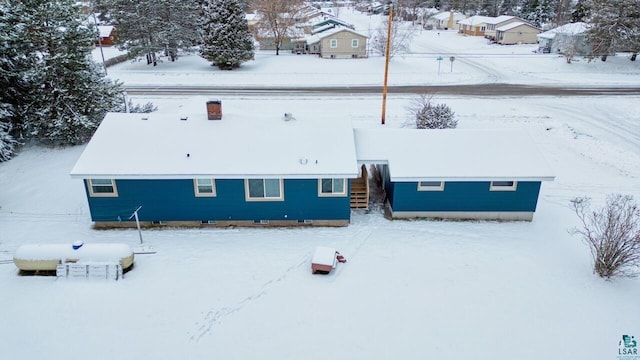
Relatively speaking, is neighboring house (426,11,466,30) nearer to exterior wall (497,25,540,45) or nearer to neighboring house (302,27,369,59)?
exterior wall (497,25,540,45)

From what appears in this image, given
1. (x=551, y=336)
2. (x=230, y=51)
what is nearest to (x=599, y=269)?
(x=551, y=336)

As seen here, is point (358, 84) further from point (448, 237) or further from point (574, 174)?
point (448, 237)

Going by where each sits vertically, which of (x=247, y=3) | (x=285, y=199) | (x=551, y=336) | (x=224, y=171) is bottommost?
(x=551, y=336)

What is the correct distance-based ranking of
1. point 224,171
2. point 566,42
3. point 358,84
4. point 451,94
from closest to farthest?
point 224,171 → point 451,94 → point 358,84 → point 566,42

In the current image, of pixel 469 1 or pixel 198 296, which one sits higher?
pixel 469 1

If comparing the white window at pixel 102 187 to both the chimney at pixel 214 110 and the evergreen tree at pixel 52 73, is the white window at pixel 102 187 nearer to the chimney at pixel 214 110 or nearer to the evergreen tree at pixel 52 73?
the chimney at pixel 214 110

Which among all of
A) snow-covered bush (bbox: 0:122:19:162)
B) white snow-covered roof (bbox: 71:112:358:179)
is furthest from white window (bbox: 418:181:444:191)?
snow-covered bush (bbox: 0:122:19:162)

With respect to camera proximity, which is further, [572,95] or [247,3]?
[247,3]

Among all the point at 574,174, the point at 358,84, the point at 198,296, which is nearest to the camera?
the point at 198,296
